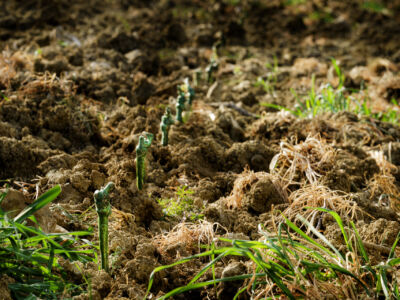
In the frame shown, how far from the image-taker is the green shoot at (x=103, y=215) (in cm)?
170

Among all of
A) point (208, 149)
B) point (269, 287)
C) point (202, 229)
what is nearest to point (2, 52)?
point (208, 149)

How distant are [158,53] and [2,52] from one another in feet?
4.73

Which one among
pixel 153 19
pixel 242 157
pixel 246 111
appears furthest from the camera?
pixel 153 19

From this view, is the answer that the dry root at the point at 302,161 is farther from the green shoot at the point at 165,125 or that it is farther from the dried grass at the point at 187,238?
the green shoot at the point at 165,125

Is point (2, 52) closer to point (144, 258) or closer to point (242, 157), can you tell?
point (242, 157)

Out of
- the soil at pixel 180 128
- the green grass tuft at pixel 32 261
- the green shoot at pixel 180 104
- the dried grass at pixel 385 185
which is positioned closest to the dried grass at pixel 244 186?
the soil at pixel 180 128

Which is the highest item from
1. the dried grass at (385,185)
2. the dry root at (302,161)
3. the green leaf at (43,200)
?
the green leaf at (43,200)

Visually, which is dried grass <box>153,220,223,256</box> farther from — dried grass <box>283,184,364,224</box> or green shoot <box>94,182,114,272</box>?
dried grass <box>283,184,364,224</box>

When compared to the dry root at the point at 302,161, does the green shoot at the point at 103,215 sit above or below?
above

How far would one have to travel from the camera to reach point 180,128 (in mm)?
2926

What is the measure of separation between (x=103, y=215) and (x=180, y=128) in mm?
1299

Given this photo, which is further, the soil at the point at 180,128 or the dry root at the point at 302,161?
the dry root at the point at 302,161

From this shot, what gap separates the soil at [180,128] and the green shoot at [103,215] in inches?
3.0

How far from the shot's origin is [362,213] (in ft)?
7.34
